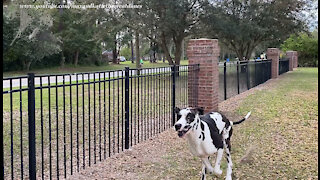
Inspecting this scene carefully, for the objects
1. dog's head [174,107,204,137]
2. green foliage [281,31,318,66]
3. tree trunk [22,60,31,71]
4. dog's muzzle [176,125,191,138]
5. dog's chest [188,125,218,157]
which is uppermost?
green foliage [281,31,318,66]

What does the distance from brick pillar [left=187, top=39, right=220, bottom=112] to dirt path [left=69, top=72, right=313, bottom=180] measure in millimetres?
1839

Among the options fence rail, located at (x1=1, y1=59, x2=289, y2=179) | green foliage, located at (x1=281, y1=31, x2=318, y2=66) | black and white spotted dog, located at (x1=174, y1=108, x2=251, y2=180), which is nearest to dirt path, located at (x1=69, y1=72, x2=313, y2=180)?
fence rail, located at (x1=1, y1=59, x2=289, y2=179)

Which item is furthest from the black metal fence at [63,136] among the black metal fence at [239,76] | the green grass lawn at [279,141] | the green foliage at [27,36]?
the green foliage at [27,36]

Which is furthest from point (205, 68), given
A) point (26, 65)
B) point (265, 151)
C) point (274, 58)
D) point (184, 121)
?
point (26, 65)

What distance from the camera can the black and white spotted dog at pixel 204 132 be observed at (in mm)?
3500

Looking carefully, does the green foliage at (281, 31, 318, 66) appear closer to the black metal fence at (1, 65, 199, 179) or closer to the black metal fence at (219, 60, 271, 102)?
the black metal fence at (219, 60, 271, 102)

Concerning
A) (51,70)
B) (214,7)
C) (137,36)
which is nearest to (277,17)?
(214,7)

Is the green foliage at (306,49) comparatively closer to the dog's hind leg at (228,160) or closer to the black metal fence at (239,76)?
the black metal fence at (239,76)

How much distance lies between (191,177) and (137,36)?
718 inches

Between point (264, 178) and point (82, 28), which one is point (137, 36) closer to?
point (82, 28)

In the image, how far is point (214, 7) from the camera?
1889 centimetres

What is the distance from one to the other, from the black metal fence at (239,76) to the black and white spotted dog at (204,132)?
663 cm

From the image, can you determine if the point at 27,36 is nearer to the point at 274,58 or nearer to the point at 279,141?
the point at 274,58

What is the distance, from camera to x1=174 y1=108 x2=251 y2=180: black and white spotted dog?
3.50 m
